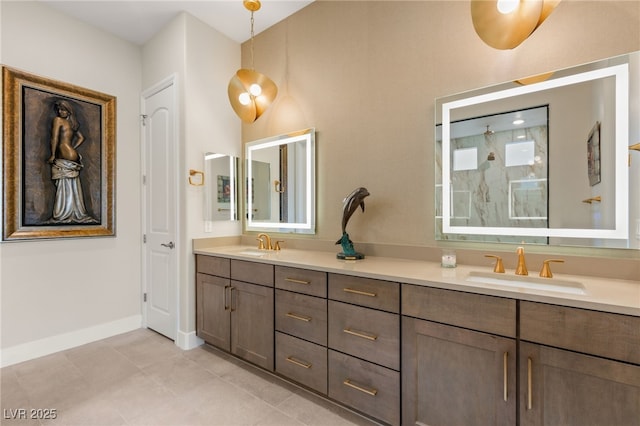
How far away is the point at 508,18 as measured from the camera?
1480 mm

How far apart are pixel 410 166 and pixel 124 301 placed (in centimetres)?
319

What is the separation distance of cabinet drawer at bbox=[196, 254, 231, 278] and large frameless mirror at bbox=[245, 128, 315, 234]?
1.96 ft

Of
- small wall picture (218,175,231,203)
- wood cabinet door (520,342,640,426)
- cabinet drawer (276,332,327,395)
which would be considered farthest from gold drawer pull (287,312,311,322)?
small wall picture (218,175,231,203)

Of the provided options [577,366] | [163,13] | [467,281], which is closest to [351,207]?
[467,281]

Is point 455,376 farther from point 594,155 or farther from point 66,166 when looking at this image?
point 66,166

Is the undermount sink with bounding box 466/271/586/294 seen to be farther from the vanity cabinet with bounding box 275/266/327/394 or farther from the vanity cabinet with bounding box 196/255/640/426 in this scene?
the vanity cabinet with bounding box 275/266/327/394

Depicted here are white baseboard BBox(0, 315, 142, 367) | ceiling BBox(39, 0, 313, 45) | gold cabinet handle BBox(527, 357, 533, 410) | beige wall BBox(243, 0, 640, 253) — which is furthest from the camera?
ceiling BBox(39, 0, 313, 45)

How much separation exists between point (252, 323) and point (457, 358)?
1466 millimetres

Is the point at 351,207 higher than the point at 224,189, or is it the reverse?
the point at 224,189

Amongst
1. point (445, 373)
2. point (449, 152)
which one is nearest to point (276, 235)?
point (449, 152)

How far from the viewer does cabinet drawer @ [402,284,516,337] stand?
127 centimetres

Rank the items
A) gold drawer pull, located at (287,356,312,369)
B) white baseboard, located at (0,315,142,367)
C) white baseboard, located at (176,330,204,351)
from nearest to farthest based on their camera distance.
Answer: gold drawer pull, located at (287,356,312,369) → white baseboard, located at (0,315,142,367) → white baseboard, located at (176,330,204,351)

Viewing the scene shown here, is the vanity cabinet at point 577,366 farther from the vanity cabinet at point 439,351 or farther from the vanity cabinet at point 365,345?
the vanity cabinet at point 365,345

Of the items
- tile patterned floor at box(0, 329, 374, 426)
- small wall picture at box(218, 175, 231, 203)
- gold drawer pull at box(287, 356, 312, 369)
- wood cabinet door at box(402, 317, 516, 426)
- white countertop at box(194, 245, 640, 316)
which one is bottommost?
tile patterned floor at box(0, 329, 374, 426)
